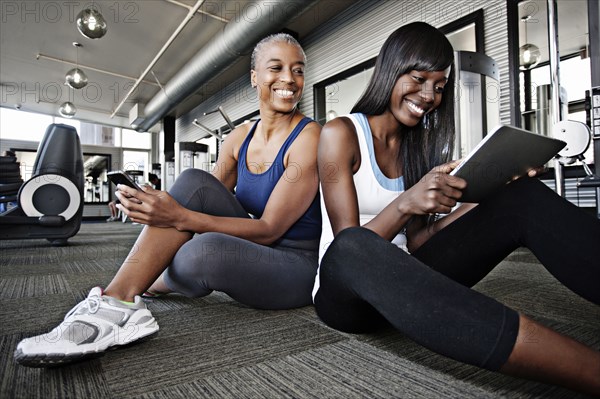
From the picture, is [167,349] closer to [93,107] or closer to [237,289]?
[237,289]

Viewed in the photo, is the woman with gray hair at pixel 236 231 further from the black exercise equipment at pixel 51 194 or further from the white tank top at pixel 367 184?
the black exercise equipment at pixel 51 194

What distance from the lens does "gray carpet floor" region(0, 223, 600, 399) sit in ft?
2.33

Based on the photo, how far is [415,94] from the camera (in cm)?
103

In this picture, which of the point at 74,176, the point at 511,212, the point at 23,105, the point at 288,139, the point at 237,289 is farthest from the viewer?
the point at 23,105

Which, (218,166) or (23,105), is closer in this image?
(218,166)

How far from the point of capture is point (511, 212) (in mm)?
873

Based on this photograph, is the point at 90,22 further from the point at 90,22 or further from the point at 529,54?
the point at 529,54

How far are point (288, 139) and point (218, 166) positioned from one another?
382 mm

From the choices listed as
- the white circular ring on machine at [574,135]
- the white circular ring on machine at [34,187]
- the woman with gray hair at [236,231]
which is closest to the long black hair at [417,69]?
the woman with gray hair at [236,231]

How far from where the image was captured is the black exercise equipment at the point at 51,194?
317cm

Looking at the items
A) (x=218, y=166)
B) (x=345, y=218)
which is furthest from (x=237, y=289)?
(x=218, y=166)

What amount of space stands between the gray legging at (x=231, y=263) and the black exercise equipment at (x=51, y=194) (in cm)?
259

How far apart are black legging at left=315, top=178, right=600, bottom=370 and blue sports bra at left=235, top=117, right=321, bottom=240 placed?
0.34m

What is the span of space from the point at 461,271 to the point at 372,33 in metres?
4.08
